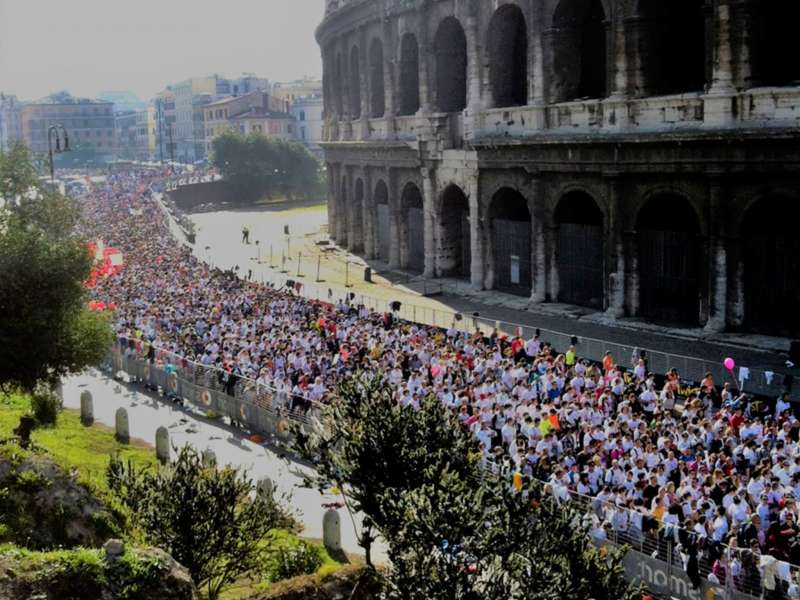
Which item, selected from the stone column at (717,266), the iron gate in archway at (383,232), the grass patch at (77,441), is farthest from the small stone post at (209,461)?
the iron gate in archway at (383,232)

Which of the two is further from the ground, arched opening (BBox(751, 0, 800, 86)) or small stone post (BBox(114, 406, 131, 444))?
arched opening (BBox(751, 0, 800, 86))

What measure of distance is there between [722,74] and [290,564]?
19567mm

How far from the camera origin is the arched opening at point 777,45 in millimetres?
28688

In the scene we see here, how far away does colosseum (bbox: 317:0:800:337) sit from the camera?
28.8m

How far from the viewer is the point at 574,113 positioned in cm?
3459

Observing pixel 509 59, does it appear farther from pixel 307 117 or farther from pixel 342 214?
pixel 307 117

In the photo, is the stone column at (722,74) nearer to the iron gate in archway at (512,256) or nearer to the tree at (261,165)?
the iron gate in archway at (512,256)

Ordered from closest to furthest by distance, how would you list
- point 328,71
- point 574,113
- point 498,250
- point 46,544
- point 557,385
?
1. point 46,544
2. point 557,385
3. point 574,113
4. point 498,250
5. point 328,71

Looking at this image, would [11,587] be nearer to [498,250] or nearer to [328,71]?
[498,250]

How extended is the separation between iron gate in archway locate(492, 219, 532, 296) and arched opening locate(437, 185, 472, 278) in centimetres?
355

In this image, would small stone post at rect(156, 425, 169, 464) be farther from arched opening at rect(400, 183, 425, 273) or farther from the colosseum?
arched opening at rect(400, 183, 425, 273)

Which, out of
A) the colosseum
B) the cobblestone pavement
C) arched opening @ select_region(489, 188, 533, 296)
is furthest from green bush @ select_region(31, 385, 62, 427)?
arched opening @ select_region(489, 188, 533, 296)

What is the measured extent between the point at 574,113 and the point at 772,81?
698 cm

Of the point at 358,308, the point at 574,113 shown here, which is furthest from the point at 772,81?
the point at 358,308
